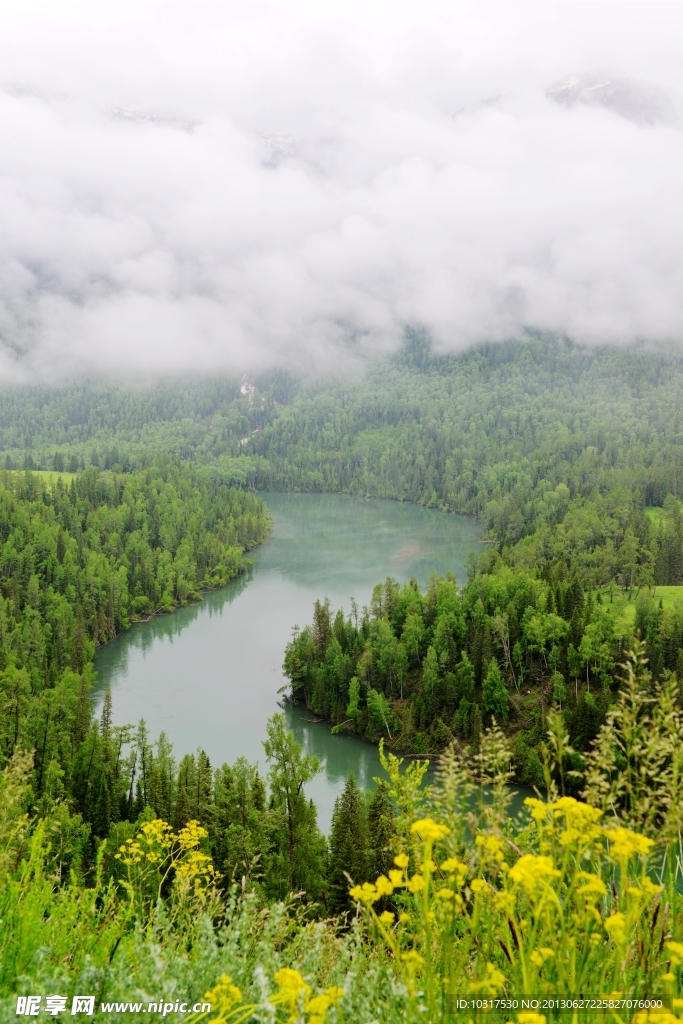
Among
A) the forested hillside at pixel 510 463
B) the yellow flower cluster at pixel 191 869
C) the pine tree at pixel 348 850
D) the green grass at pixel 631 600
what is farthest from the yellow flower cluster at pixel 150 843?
the forested hillside at pixel 510 463

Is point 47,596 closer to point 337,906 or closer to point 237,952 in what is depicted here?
point 337,906

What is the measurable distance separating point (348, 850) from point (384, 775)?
16.4 meters

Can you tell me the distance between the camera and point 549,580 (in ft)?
175

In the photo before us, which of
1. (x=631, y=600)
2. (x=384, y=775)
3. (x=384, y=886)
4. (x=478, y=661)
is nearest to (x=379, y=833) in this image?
(x=384, y=775)

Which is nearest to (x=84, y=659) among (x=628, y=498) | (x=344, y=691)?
(x=344, y=691)

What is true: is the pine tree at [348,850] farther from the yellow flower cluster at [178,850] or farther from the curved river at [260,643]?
the yellow flower cluster at [178,850]

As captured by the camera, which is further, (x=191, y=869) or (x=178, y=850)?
(x=178, y=850)

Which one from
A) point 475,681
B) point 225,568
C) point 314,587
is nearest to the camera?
point 475,681

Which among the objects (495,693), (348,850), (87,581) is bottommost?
(495,693)

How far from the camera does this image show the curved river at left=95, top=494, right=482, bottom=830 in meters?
43.2

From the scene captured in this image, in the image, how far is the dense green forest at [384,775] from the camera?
119 inches

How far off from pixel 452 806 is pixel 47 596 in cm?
6462

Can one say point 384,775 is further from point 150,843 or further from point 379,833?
point 150,843

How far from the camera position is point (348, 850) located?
935 inches
